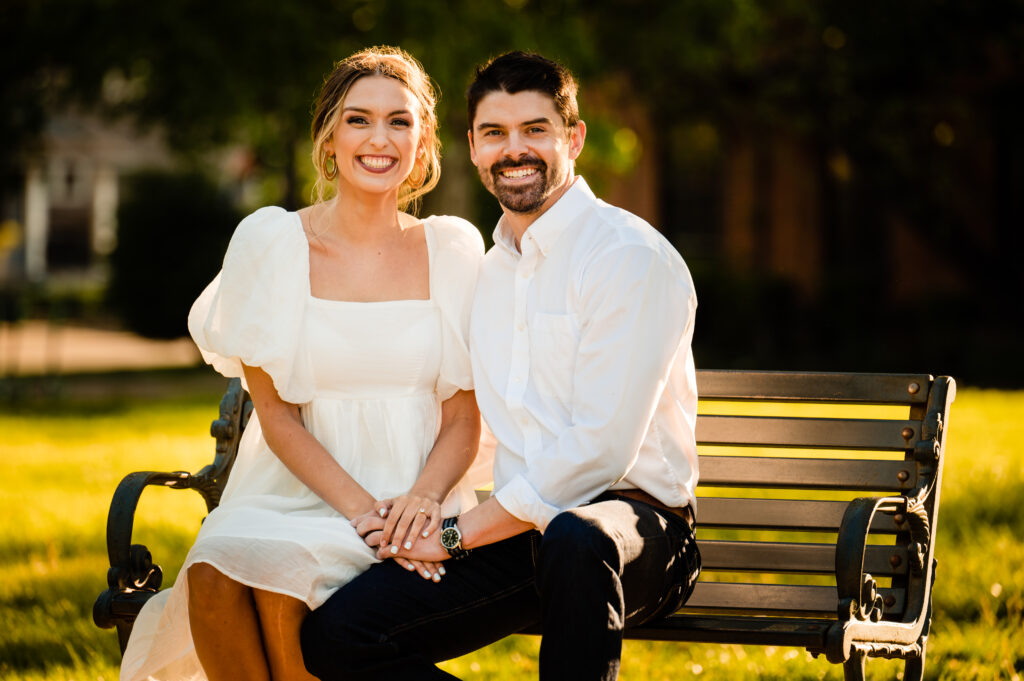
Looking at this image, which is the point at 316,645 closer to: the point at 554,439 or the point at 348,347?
the point at 554,439

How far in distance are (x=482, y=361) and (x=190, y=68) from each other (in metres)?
9.60

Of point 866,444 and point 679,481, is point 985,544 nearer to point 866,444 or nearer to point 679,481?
point 866,444

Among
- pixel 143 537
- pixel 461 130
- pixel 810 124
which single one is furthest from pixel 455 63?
pixel 143 537

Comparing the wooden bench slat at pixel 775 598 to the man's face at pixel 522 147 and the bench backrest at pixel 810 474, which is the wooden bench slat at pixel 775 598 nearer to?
the bench backrest at pixel 810 474

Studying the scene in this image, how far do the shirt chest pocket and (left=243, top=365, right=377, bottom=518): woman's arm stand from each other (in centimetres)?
62

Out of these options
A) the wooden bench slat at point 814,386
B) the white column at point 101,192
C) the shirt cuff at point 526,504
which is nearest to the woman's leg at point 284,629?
the shirt cuff at point 526,504

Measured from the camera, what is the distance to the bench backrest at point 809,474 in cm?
387

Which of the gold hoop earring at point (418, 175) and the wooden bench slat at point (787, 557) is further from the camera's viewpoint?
the gold hoop earring at point (418, 175)

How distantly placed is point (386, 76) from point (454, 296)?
72 centimetres

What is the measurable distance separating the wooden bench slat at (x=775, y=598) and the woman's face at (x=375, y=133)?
163cm

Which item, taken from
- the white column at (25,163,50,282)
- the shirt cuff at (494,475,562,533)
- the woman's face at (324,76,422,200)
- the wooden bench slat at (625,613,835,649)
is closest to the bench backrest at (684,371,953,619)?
the wooden bench slat at (625,613,835,649)

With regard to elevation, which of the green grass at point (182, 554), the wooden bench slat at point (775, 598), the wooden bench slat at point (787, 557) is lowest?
the green grass at point (182, 554)

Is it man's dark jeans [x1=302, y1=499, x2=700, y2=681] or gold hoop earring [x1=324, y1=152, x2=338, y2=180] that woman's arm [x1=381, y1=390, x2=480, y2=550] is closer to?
man's dark jeans [x1=302, y1=499, x2=700, y2=681]

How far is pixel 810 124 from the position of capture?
1617 cm
